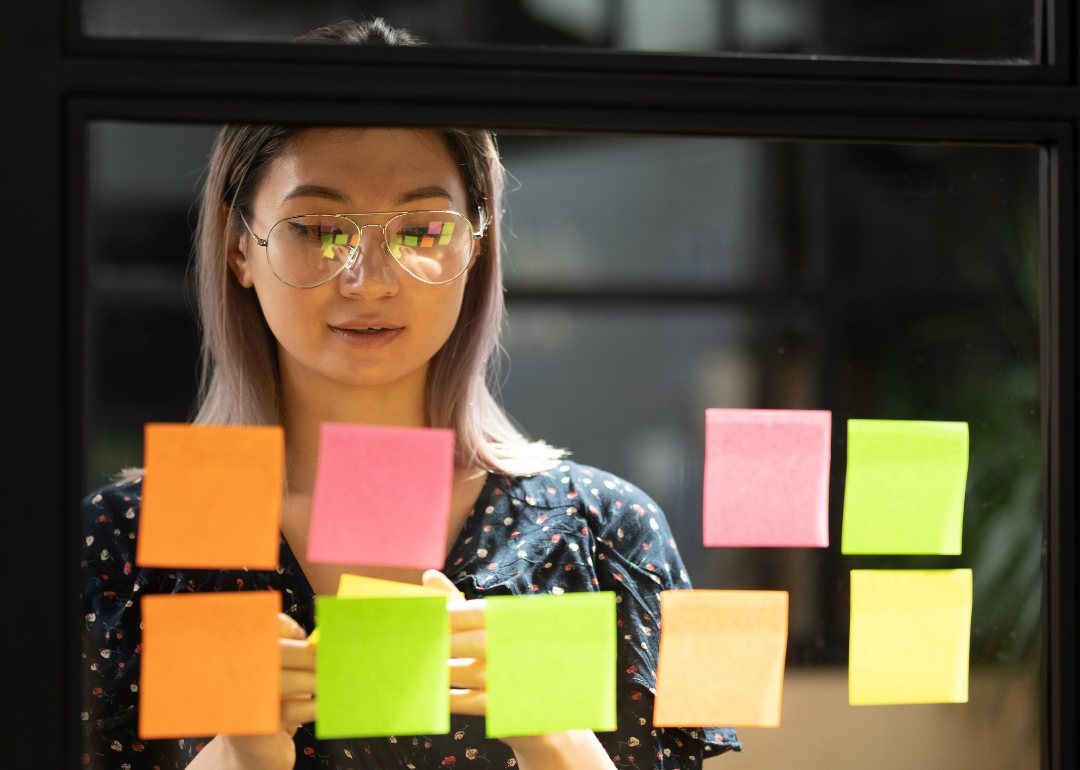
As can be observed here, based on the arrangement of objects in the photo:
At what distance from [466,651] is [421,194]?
480 mm

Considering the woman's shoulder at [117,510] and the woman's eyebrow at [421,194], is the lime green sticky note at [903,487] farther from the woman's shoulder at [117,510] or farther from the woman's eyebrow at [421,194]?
the woman's shoulder at [117,510]

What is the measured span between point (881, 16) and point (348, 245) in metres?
0.57

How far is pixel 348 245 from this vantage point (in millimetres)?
829

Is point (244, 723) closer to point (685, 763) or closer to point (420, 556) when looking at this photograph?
point (420, 556)

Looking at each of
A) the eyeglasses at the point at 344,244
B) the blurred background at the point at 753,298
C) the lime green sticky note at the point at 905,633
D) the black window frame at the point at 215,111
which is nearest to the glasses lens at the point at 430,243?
the eyeglasses at the point at 344,244

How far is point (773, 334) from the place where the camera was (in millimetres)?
1570

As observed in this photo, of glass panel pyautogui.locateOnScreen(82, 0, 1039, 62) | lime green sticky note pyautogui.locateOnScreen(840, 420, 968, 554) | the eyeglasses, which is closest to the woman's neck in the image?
the eyeglasses

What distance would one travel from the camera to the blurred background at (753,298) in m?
0.72

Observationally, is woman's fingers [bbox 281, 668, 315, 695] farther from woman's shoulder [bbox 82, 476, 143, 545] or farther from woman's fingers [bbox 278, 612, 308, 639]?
woman's shoulder [bbox 82, 476, 143, 545]

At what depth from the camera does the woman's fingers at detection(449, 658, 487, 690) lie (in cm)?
71

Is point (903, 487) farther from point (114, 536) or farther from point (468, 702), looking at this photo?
point (114, 536)

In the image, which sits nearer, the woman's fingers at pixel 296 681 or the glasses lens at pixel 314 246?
the woman's fingers at pixel 296 681

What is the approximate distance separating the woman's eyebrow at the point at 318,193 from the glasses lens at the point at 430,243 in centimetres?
6

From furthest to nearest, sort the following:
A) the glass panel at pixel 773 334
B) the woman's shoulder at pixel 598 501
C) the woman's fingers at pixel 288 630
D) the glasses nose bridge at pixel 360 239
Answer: the woman's shoulder at pixel 598 501, the glass panel at pixel 773 334, the glasses nose bridge at pixel 360 239, the woman's fingers at pixel 288 630
